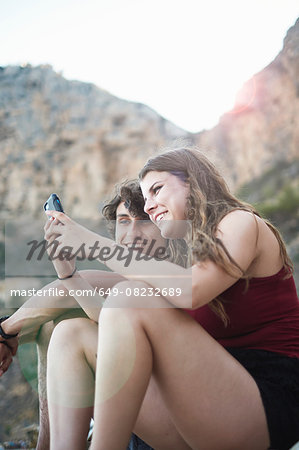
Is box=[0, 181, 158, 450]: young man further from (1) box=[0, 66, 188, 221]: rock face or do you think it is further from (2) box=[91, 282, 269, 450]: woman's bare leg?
(1) box=[0, 66, 188, 221]: rock face

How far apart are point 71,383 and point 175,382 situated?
0.36 m

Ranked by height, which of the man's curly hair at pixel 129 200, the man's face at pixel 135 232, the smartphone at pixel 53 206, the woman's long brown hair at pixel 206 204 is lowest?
the man's face at pixel 135 232

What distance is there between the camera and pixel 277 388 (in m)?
1.02

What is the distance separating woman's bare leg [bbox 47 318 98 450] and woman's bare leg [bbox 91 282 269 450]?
0.23 meters

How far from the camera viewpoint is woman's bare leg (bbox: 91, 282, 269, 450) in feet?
2.99

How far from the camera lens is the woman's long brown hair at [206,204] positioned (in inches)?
39.8

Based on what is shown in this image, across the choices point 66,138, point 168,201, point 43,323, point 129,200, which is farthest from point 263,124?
point 43,323

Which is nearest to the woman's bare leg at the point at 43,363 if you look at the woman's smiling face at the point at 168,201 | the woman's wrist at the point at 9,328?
the woman's wrist at the point at 9,328

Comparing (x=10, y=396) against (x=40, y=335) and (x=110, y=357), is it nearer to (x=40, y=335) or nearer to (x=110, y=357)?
(x=40, y=335)

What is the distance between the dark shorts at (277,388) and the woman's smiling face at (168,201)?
0.47 m

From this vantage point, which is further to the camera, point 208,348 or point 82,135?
point 82,135

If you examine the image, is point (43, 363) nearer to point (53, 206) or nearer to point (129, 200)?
point (53, 206)

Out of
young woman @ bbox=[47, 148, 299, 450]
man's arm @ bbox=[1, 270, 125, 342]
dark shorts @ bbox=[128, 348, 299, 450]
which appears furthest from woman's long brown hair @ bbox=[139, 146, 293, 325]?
man's arm @ bbox=[1, 270, 125, 342]

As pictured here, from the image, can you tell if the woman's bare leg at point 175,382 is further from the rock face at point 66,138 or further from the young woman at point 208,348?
the rock face at point 66,138
